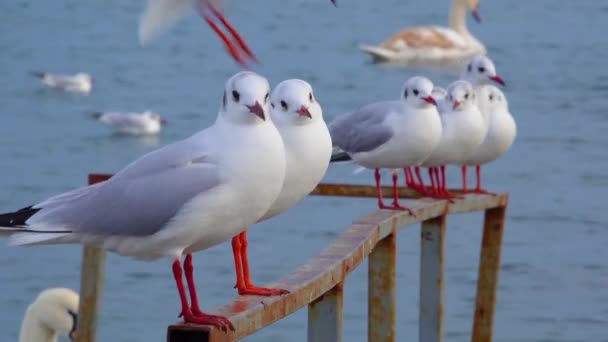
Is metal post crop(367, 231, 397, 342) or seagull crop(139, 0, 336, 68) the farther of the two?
seagull crop(139, 0, 336, 68)

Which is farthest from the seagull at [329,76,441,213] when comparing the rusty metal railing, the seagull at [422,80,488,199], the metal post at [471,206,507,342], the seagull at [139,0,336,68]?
Result: the seagull at [139,0,336,68]

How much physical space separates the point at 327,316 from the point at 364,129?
82.4 inches

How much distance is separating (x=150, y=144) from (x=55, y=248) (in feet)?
12.7

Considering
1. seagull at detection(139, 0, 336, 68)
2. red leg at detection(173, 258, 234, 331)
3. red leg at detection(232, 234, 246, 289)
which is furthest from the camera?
seagull at detection(139, 0, 336, 68)

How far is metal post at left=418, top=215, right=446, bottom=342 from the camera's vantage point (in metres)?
7.51

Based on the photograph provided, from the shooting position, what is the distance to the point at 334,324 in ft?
17.9

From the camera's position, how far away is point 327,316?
5.47m

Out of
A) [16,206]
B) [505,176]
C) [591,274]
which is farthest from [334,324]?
[505,176]

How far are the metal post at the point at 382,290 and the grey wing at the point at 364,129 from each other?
31.0 inches

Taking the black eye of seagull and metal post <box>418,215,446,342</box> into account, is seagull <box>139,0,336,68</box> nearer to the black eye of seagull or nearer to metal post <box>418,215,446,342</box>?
metal post <box>418,215,446,342</box>

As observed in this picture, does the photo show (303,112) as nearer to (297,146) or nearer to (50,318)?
(297,146)

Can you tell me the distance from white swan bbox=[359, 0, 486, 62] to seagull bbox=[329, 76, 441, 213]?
62.1 feet

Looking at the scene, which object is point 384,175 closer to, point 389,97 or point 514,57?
point 389,97

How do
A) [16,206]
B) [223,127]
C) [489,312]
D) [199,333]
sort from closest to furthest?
1. [199,333]
2. [223,127]
3. [489,312]
4. [16,206]
